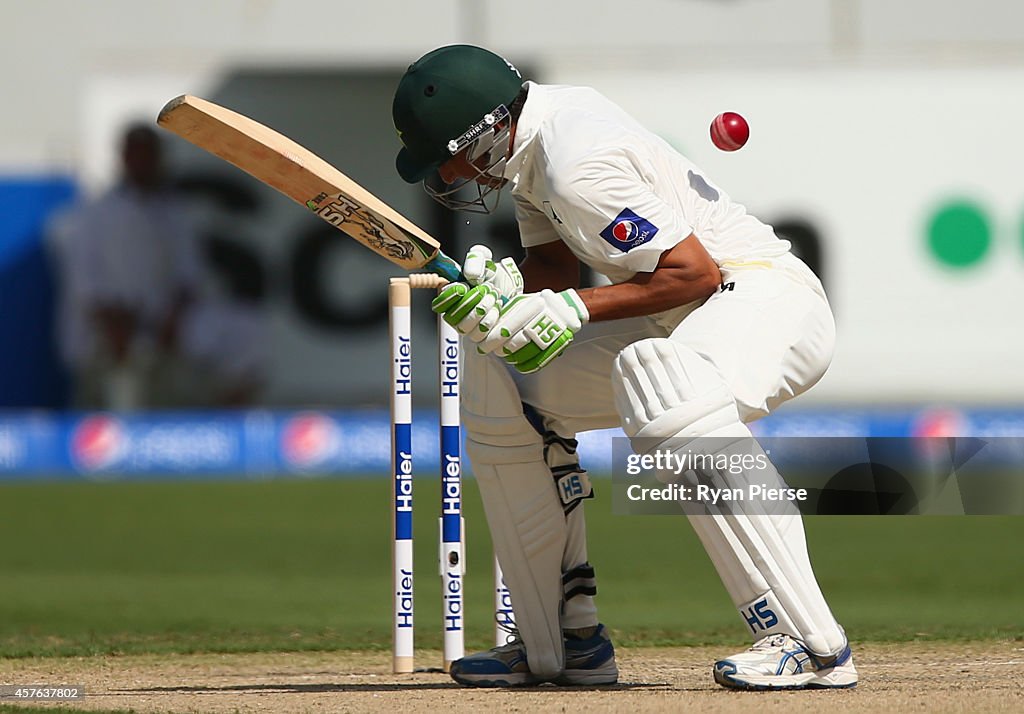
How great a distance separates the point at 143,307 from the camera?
17.5 meters

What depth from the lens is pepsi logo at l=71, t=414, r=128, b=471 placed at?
49.2 ft

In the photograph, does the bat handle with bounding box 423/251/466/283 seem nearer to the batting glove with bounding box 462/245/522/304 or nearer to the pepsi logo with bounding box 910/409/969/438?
the batting glove with bounding box 462/245/522/304

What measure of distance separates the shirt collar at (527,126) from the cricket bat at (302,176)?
28cm

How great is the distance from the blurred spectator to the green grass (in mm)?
3860

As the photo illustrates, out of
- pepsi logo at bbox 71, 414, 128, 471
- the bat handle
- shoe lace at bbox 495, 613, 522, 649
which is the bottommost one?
shoe lace at bbox 495, 613, 522, 649

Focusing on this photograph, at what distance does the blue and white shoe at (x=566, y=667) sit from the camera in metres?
4.84

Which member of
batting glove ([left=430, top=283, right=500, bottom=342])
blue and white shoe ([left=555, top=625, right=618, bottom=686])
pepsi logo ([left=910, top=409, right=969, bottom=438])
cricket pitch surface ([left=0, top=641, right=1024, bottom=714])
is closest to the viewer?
cricket pitch surface ([left=0, top=641, right=1024, bottom=714])

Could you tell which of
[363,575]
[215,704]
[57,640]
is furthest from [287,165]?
[363,575]

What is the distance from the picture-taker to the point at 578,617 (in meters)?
4.86

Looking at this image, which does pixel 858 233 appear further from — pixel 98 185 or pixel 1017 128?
pixel 98 185

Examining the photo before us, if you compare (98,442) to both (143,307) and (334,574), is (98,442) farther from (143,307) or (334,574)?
(334,574)

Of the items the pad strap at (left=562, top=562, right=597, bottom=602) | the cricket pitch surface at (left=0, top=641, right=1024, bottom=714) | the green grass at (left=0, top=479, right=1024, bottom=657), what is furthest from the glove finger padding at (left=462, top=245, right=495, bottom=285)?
the green grass at (left=0, top=479, right=1024, bottom=657)

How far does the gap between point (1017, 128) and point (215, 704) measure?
551 inches

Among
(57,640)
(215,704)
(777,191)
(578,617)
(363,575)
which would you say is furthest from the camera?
(777,191)
